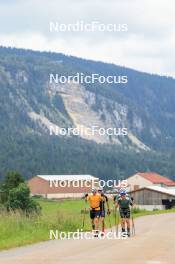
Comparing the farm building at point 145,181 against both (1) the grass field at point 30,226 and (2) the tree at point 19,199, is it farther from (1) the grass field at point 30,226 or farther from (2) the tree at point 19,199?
(1) the grass field at point 30,226

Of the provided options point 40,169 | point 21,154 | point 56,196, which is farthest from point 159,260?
point 21,154

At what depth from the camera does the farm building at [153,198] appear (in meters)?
98.7

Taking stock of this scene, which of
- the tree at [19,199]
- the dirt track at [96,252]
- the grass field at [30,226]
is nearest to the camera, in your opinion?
the dirt track at [96,252]

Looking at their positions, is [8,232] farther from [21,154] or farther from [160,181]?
[21,154]

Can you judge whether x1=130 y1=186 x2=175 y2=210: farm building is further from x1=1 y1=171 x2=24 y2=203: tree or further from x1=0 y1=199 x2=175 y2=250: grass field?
x1=0 y1=199 x2=175 y2=250: grass field

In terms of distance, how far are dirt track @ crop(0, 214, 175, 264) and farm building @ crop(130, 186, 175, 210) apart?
248 ft

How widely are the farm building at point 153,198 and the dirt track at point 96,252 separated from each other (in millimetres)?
75633

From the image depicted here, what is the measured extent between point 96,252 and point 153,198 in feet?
273

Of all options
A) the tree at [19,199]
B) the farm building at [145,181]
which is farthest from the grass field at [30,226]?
the farm building at [145,181]

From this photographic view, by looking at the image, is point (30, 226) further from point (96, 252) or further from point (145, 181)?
point (145, 181)

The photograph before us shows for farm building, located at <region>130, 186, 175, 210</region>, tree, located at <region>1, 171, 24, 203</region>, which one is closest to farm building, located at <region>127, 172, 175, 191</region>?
farm building, located at <region>130, 186, 175, 210</region>

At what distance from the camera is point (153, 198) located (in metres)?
101

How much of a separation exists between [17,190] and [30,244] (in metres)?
36.1

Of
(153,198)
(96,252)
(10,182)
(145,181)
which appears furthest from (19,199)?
(145,181)
